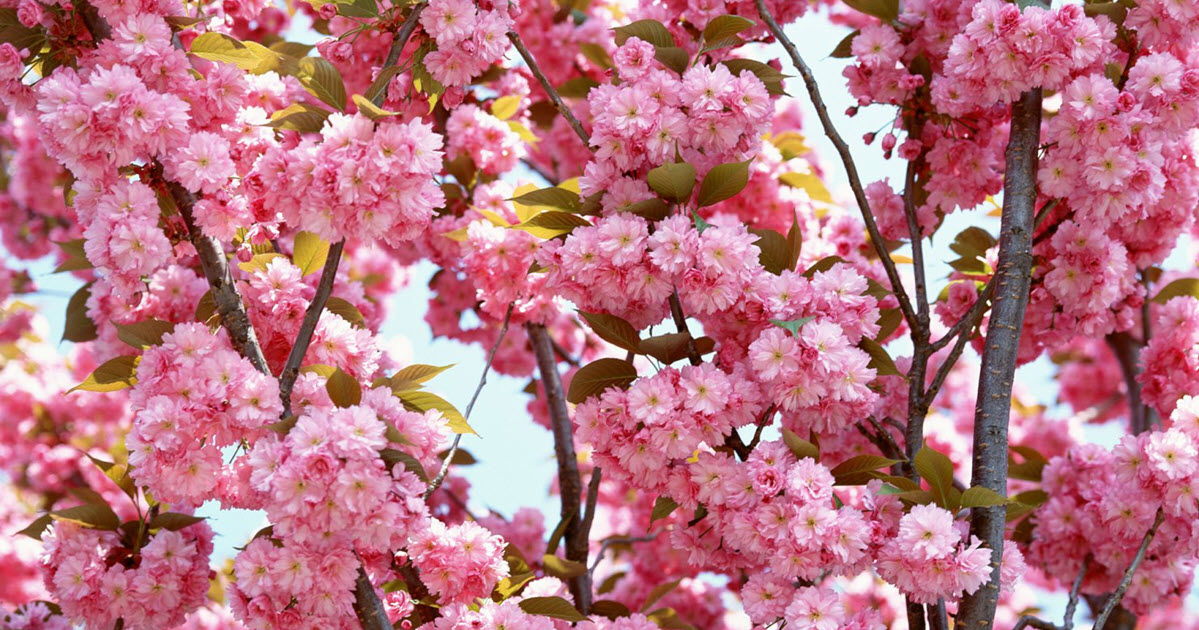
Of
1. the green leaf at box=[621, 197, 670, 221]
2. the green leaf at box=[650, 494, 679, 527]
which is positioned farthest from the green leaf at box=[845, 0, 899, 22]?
the green leaf at box=[650, 494, 679, 527]

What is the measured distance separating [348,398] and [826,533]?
3.28ft

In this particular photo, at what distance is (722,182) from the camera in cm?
238

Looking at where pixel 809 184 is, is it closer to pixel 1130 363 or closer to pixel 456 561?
pixel 1130 363

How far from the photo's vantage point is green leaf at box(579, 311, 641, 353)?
240 centimetres

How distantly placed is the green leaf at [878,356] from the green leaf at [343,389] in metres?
1.12

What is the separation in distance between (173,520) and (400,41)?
1336mm

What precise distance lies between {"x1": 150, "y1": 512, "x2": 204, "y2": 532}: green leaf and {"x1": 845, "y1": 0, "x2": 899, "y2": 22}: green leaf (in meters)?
2.29

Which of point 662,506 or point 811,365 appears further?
point 662,506

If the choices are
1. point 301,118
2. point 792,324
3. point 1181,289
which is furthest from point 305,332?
point 1181,289

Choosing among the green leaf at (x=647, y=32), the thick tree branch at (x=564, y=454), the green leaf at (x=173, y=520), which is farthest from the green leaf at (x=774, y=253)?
the green leaf at (x=173, y=520)

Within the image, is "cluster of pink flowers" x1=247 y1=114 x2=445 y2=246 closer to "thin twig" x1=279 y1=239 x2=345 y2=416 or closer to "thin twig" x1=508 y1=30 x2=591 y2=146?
"thin twig" x1=279 y1=239 x2=345 y2=416

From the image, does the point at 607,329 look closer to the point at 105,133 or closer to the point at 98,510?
the point at 105,133

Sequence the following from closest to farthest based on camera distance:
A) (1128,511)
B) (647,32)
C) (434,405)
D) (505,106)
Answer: (434,405) → (647,32) → (1128,511) → (505,106)

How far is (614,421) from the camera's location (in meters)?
2.34
